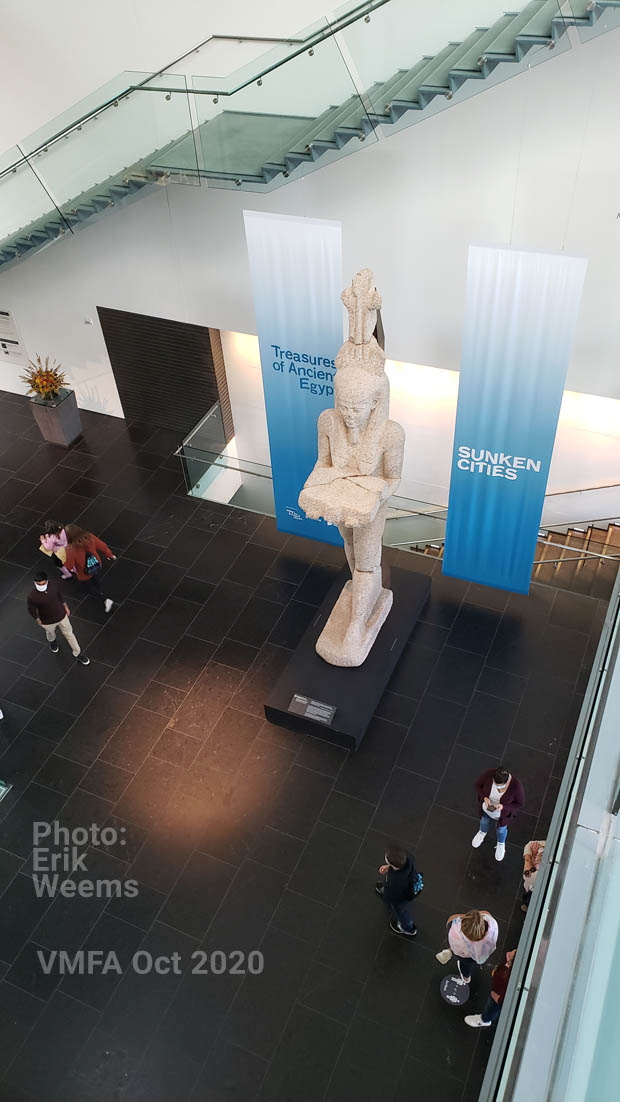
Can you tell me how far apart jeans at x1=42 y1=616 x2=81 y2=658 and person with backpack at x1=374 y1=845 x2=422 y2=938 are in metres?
4.60

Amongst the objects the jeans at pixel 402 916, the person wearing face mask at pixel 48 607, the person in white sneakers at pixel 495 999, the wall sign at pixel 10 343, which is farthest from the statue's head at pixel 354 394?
the wall sign at pixel 10 343

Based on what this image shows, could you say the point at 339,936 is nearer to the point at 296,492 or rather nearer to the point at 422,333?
the point at 296,492

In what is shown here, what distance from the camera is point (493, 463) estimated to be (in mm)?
9555

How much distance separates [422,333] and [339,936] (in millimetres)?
7098

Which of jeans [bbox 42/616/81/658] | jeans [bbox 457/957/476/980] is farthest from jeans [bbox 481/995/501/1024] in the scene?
jeans [bbox 42/616/81/658]

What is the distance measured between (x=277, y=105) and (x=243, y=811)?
23.9ft

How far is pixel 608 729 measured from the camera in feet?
21.6

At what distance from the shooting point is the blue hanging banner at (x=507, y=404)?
8188mm

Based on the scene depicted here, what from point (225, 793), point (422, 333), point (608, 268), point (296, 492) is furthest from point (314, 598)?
point (608, 268)

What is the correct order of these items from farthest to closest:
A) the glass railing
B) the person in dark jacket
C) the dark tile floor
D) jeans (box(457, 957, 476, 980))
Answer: the dark tile floor < jeans (box(457, 957, 476, 980)) < the person in dark jacket < the glass railing

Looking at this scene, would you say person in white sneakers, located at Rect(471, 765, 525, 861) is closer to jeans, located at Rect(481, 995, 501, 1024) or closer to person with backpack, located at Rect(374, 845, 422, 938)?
person with backpack, located at Rect(374, 845, 422, 938)

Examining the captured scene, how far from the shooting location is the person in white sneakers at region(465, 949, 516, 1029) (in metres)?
6.66

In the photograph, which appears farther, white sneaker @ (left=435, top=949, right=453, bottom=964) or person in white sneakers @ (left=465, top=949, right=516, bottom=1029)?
white sneaker @ (left=435, top=949, right=453, bottom=964)

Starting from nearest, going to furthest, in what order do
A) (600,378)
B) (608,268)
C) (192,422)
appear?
1. (608,268)
2. (600,378)
3. (192,422)
